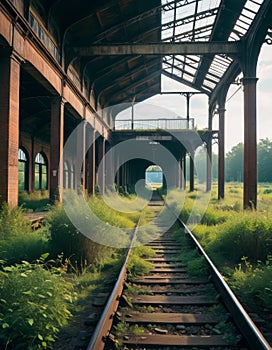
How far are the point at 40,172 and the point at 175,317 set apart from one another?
22009mm

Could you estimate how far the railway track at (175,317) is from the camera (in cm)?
326

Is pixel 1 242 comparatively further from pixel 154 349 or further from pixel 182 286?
pixel 154 349

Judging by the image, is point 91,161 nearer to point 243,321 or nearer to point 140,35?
point 140,35

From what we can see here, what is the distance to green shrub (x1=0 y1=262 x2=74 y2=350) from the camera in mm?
3096

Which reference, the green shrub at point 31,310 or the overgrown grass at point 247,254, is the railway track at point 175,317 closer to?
the overgrown grass at point 247,254

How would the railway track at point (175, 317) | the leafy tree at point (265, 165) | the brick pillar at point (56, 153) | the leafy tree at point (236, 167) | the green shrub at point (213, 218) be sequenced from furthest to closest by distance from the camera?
the leafy tree at point (236, 167)
the leafy tree at point (265, 165)
the brick pillar at point (56, 153)
the green shrub at point (213, 218)
the railway track at point (175, 317)

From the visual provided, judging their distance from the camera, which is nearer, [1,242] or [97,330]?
[97,330]

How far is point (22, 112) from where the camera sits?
17406mm

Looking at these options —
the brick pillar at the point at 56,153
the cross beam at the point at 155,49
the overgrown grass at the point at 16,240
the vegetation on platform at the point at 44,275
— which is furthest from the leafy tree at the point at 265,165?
the overgrown grass at the point at 16,240

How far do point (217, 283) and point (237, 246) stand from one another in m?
2.21

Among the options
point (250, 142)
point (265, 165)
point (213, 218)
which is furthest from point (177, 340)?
point (265, 165)

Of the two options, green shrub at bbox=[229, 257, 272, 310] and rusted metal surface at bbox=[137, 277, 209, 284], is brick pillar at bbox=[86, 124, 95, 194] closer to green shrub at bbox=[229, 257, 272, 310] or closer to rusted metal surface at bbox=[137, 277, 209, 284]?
rusted metal surface at bbox=[137, 277, 209, 284]

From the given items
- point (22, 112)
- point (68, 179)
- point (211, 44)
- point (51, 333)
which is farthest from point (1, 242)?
point (68, 179)

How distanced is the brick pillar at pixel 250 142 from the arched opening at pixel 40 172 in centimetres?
Result: 1555
